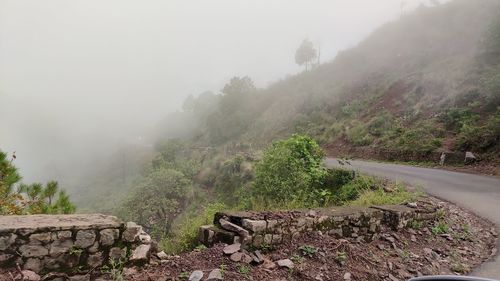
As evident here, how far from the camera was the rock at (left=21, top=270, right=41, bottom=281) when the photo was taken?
3.70 meters

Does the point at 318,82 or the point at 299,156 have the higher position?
the point at 318,82

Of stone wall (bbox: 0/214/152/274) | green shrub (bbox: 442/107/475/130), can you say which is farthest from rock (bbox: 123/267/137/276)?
green shrub (bbox: 442/107/475/130)

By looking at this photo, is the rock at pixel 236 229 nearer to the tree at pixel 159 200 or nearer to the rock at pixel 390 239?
the rock at pixel 390 239

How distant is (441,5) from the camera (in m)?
55.3

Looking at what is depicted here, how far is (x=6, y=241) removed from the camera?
145 inches

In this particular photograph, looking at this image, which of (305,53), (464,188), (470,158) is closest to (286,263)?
(464,188)

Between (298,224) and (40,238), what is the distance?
346 centimetres

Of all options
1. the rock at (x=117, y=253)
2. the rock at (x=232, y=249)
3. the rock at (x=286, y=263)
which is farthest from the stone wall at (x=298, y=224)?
the rock at (x=117, y=253)

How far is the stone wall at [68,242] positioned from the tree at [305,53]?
67617mm

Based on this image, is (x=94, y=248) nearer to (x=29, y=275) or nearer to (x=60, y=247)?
(x=60, y=247)

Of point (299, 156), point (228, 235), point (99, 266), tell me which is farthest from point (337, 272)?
point (299, 156)

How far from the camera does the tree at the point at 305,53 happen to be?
6888 centimetres

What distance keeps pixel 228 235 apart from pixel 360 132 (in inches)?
922

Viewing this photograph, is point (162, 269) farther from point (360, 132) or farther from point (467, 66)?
point (467, 66)
